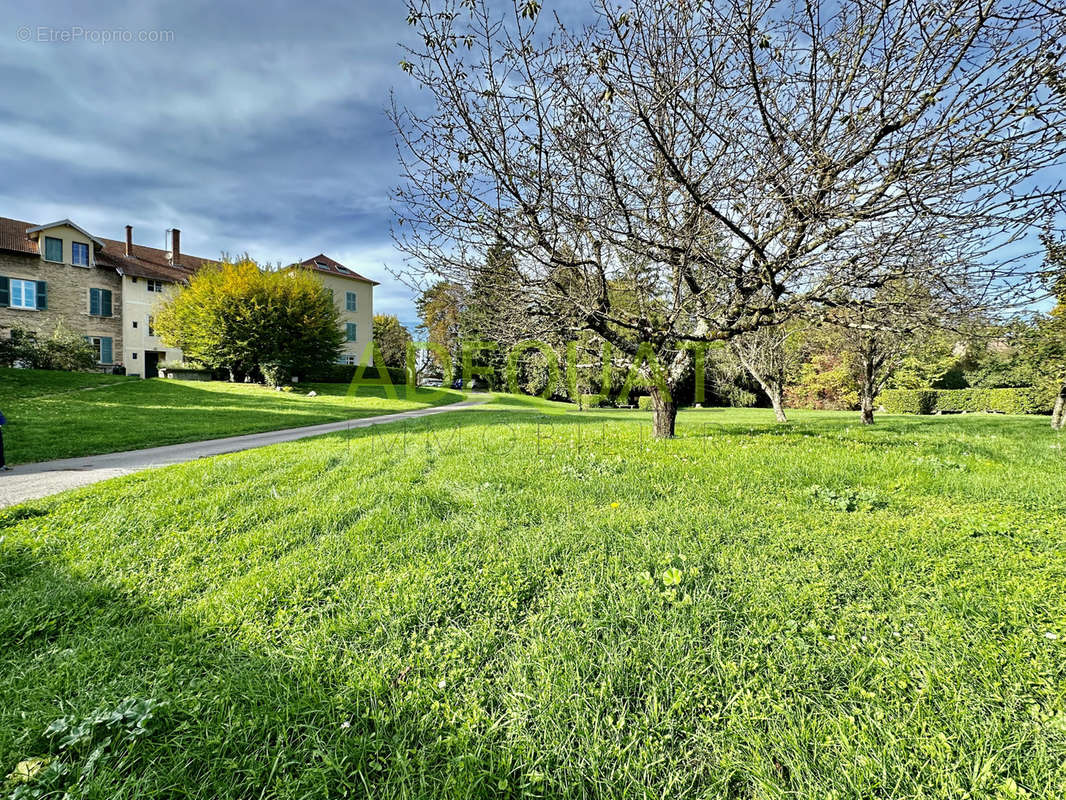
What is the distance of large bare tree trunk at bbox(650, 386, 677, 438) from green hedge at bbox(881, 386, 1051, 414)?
22347 millimetres

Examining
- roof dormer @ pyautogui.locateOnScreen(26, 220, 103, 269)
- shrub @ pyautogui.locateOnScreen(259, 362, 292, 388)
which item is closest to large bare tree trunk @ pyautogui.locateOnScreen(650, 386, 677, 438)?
shrub @ pyautogui.locateOnScreen(259, 362, 292, 388)

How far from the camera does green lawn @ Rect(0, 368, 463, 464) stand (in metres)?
8.03

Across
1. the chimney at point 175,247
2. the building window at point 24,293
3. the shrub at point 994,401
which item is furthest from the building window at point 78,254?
the shrub at point 994,401

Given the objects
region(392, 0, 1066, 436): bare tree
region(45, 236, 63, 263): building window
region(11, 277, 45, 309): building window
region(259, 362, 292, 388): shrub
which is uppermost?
region(45, 236, 63, 263): building window

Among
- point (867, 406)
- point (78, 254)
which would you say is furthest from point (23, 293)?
point (867, 406)

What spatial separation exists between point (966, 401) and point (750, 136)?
2712 cm

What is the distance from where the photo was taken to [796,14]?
374 centimetres

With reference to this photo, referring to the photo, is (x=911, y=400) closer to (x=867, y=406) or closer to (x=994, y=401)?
(x=994, y=401)

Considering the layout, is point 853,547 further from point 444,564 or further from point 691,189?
point 691,189

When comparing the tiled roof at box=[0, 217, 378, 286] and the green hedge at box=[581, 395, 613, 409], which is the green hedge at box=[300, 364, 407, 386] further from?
the green hedge at box=[581, 395, 613, 409]

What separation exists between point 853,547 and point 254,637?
146 inches

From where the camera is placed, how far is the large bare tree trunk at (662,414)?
784 cm

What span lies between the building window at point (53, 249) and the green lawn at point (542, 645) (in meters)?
32.0

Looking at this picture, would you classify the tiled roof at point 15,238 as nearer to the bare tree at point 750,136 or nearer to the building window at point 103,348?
the building window at point 103,348
